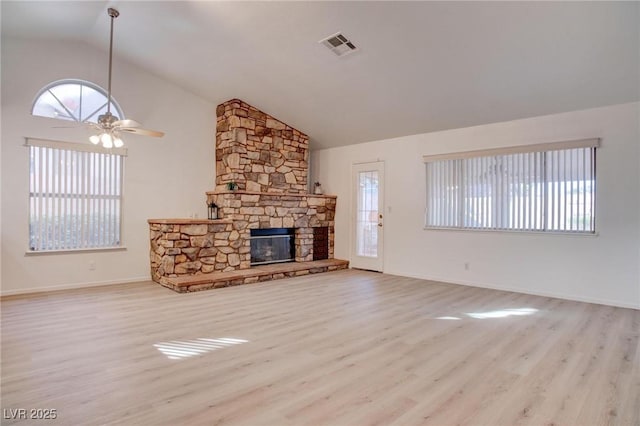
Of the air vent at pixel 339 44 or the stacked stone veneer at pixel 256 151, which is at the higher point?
the air vent at pixel 339 44

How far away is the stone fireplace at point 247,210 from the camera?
556cm

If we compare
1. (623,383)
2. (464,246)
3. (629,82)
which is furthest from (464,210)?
(623,383)

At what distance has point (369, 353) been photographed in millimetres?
2922

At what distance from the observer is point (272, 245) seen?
22.9 ft

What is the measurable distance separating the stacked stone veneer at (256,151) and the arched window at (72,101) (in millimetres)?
1680

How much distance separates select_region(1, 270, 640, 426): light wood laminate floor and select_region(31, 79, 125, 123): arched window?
2595mm

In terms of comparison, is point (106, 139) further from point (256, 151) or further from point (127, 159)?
point (256, 151)

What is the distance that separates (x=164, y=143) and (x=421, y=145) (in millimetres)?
4422

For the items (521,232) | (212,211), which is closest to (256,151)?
(212,211)

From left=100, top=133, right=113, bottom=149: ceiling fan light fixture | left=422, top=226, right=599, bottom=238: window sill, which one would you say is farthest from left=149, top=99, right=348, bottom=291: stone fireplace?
left=422, top=226, right=599, bottom=238: window sill

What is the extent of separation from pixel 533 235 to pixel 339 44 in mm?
3743

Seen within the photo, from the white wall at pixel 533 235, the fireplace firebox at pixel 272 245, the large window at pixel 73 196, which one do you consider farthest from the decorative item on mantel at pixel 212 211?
the white wall at pixel 533 235

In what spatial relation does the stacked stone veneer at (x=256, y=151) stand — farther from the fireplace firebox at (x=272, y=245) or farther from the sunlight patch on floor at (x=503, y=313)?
the sunlight patch on floor at (x=503, y=313)

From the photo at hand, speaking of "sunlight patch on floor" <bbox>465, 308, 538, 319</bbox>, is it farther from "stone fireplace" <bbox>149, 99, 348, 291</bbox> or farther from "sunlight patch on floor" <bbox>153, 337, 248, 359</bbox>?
"stone fireplace" <bbox>149, 99, 348, 291</bbox>
